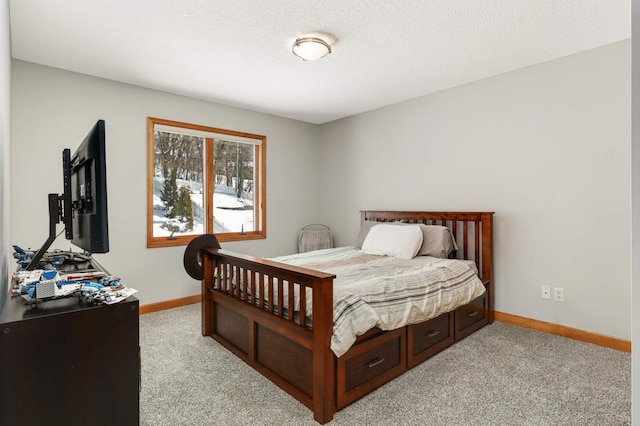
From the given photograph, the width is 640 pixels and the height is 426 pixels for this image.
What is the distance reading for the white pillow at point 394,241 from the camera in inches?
127

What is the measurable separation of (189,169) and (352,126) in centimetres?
221

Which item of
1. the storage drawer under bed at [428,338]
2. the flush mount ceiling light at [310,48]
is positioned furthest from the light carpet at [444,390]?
the flush mount ceiling light at [310,48]

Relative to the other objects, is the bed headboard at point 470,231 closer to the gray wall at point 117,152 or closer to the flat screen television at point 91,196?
the gray wall at point 117,152

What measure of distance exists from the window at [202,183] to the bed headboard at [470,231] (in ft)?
6.42

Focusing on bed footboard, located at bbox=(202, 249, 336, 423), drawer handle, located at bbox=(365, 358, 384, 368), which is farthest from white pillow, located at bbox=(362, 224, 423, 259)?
bed footboard, located at bbox=(202, 249, 336, 423)

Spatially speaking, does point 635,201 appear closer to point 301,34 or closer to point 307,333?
point 307,333

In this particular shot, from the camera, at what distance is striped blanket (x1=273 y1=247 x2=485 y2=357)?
1892 millimetres

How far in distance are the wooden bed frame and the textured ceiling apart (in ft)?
4.82

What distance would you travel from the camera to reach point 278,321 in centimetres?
210

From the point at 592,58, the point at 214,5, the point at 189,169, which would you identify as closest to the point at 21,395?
the point at 214,5

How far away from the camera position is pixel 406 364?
226 cm

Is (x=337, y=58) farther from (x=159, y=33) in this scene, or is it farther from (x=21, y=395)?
(x=21, y=395)

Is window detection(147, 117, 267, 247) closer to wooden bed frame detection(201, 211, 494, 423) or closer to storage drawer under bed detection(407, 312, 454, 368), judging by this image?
wooden bed frame detection(201, 211, 494, 423)

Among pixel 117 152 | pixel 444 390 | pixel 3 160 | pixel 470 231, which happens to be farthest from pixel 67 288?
pixel 470 231
